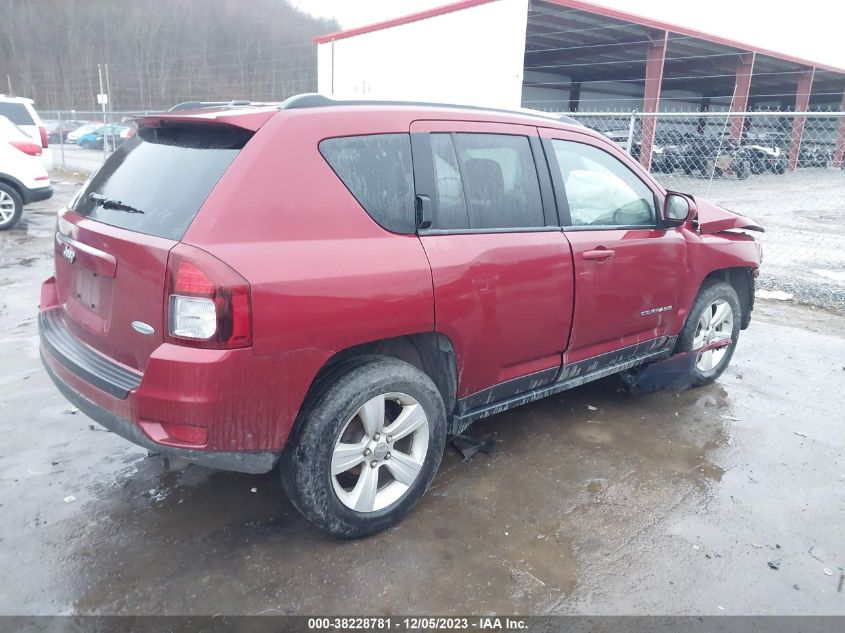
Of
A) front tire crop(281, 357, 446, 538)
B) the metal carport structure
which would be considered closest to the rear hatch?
front tire crop(281, 357, 446, 538)

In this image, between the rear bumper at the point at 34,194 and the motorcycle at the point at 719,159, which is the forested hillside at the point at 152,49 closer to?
the motorcycle at the point at 719,159

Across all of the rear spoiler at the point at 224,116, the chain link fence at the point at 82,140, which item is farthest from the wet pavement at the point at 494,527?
the chain link fence at the point at 82,140

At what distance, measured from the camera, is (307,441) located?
2453 mm

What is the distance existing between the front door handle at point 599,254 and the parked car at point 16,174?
9251mm

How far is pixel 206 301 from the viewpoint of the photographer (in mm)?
2191

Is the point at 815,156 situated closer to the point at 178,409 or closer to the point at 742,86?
the point at 742,86

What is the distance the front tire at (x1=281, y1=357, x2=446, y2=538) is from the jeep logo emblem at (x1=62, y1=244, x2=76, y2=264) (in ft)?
4.13

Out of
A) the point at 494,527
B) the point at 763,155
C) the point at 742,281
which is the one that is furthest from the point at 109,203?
the point at 763,155

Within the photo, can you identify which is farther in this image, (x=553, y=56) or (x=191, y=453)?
(x=553, y=56)

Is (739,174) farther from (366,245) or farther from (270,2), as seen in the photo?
(270,2)

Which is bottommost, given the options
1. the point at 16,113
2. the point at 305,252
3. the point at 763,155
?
the point at 305,252

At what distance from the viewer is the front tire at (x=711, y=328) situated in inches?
167

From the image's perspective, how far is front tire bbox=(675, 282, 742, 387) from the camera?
425cm

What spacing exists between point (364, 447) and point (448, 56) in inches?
674
